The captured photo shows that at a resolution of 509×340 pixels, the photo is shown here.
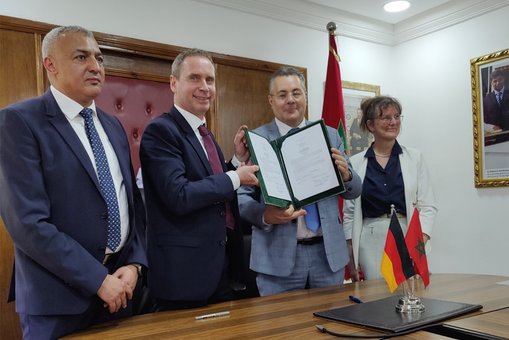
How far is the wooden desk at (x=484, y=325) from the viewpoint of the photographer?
104 cm

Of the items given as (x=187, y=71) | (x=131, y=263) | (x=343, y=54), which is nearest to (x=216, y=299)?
(x=131, y=263)

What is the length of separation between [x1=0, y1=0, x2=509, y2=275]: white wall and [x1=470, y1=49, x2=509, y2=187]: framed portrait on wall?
0.30ft

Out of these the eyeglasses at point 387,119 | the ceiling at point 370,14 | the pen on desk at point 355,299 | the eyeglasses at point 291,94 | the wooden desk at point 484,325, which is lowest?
the pen on desk at point 355,299

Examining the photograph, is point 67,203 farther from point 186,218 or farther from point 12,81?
point 12,81

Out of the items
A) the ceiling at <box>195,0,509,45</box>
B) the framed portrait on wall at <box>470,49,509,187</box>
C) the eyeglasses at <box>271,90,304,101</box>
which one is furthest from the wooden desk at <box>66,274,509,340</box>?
the ceiling at <box>195,0,509,45</box>

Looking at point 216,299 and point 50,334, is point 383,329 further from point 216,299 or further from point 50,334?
point 50,334

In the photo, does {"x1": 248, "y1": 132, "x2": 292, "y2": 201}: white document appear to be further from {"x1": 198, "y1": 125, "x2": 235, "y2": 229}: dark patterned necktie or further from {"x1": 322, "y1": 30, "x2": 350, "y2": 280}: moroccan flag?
{"x1": 322, "y1": 30, "x2": 350, "y2": 280}: moroccan flag

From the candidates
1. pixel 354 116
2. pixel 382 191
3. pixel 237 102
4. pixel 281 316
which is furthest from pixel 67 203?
pixel 354 116

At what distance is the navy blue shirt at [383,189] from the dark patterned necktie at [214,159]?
0.90m

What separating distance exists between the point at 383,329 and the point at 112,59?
8.32 ft

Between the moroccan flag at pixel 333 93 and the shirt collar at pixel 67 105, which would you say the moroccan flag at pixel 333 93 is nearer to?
the moroccan flag at pixel 333 93

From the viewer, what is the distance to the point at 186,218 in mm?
1565

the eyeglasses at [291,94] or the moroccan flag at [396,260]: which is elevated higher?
the eyeglasses at [291,94]

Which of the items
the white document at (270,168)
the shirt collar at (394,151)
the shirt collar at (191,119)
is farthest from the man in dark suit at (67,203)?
the shirt collar at (394,151)
